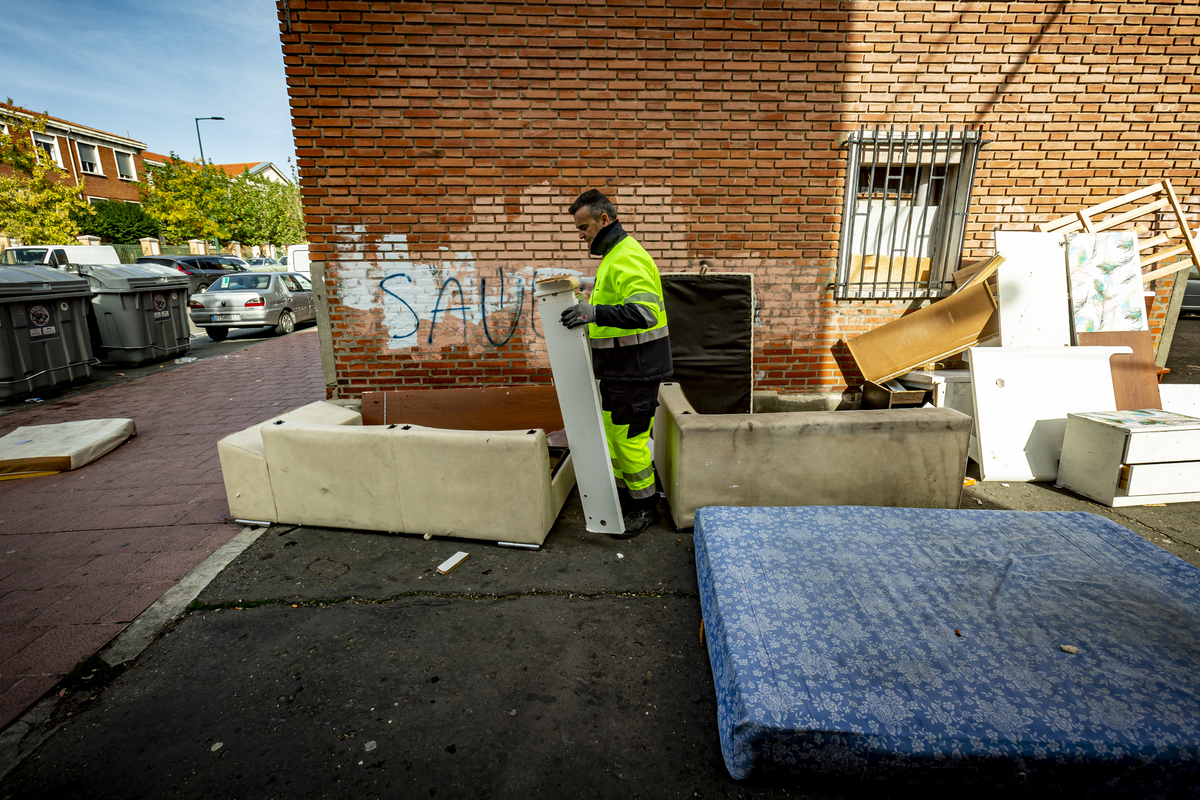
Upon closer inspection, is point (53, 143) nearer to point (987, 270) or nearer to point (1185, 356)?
point (987, 270)

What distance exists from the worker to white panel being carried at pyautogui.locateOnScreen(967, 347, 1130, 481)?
9.16ft

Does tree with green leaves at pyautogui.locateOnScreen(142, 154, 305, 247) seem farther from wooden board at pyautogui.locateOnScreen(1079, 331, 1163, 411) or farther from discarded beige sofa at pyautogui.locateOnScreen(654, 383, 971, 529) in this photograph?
wooden board at pyautogui.locateOnScreen(1079, 331, 1163, 411)

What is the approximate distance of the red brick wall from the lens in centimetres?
461

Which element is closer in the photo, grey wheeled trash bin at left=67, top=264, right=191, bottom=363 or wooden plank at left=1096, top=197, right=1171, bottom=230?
wooden plank at left=1096, top=197, right=1171, bottom=230

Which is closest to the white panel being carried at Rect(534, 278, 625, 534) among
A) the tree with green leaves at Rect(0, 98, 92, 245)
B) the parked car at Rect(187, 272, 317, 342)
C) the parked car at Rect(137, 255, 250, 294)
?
the parked car at Rect(187, 272, 317, 342)

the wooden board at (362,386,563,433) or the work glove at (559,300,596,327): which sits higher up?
the work glove at (559,300,596,327)

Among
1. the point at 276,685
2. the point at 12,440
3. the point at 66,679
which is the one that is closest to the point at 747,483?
the point at 276,685

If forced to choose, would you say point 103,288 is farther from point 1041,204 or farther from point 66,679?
point 1041,204

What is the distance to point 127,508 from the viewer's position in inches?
158

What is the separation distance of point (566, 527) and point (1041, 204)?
538 centimetres

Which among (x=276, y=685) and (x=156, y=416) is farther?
(x=156, y=416)

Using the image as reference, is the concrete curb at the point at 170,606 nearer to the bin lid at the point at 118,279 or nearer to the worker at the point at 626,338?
the worker at the point at 626,338

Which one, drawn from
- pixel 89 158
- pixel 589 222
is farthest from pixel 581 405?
pixel 89 158

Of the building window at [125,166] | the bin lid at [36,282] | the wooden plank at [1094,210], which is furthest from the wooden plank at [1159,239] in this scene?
the building window at [125,166]
